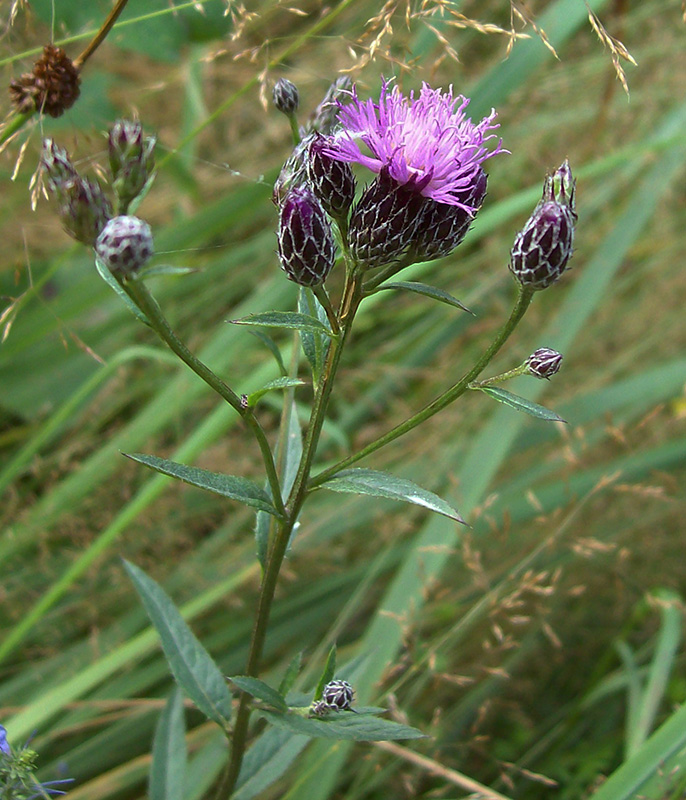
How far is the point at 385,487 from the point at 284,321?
0.28 m

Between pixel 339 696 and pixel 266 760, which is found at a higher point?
pixel 339 696

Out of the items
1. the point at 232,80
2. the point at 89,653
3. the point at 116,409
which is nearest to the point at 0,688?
the point at 89,653

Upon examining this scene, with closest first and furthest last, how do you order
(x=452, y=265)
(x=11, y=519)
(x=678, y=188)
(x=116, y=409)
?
(x=11, y=519)
(x=116, y=409)
(x=452, y=265)
(x=678, y=188)

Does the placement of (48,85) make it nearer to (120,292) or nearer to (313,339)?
(120,292)

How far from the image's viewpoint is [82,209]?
105 cm

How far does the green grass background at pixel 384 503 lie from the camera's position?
2072 millimetres

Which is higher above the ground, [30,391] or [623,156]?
[623,156]

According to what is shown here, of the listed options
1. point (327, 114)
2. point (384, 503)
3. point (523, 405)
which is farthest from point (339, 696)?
point (384, 503)

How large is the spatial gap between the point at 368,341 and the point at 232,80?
1887 millimetres

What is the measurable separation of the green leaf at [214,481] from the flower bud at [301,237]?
31 centimetres

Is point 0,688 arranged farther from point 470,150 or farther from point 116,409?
point 470,150

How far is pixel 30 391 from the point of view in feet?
9.00

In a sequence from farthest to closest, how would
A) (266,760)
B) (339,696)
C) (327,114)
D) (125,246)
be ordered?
(266,760), (327,114), (339,696), (125,246)

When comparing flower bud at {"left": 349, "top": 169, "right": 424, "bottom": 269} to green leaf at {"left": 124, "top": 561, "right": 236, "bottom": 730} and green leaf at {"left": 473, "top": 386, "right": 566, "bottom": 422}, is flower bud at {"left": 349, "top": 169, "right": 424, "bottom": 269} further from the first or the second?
green leaf at {"left": 124, "top": 561, "right": 236, "bottom": 730}
